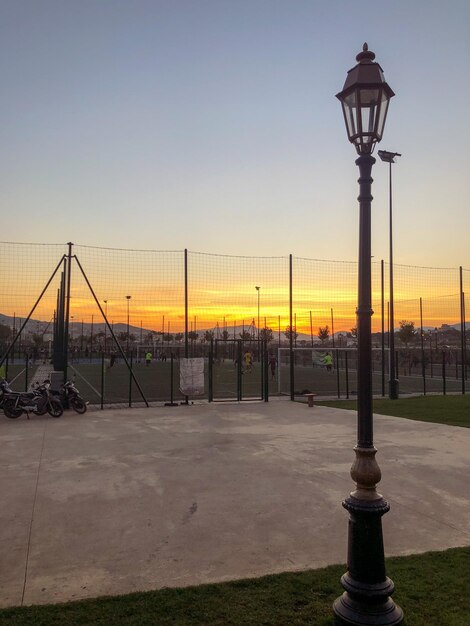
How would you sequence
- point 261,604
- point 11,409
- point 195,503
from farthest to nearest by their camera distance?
point 11,409, point 195,503, point 261,604

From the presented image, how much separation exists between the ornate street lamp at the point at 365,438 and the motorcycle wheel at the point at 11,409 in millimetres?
12413

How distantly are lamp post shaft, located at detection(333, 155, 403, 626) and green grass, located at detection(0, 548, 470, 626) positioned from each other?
0.95 ft

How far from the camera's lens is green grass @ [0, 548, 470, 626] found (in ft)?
11.7

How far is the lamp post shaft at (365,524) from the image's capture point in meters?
3.35

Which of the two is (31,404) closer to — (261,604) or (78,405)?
(78,405)

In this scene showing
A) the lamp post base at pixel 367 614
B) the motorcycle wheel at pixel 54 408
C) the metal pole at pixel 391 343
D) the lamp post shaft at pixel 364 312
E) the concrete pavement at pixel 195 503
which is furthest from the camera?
the metal pole at pixel 391 343

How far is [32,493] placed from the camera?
6.70m

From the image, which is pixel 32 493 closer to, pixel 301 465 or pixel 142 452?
pixel 142 452

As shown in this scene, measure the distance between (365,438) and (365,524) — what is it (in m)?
0.59

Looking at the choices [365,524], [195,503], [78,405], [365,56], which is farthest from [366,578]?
[78,405]

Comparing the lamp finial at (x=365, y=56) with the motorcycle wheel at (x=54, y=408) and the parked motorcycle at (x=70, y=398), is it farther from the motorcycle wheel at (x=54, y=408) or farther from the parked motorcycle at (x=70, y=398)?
the parked motorcycle at (x=70, y=398)

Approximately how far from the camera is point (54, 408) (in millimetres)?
14188

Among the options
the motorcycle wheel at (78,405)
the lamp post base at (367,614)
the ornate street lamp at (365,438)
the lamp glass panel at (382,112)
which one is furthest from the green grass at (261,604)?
the motorcycle wheel at (78,405)

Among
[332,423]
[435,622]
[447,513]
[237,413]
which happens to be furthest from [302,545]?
[237,413]
